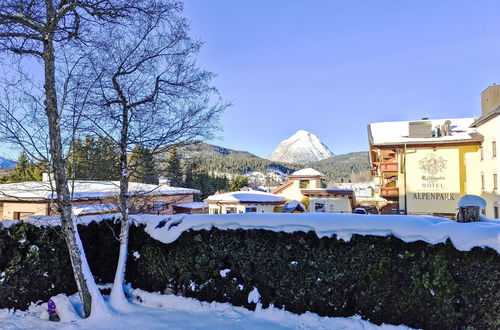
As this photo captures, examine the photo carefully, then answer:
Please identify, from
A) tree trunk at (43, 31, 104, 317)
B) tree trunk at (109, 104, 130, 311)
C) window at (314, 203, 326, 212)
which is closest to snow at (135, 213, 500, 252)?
tree trunk at (109, 104, 130, 311)

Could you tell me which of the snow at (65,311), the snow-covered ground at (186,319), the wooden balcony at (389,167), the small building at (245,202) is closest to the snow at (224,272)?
the snow-covered ground at (186,319)

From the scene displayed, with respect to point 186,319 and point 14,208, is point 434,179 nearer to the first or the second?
point 186,319

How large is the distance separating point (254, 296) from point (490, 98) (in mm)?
17555

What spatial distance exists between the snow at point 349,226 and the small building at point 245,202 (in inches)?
469

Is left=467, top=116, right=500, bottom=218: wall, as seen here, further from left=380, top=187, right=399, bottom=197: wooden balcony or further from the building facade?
left=380, top=187, right=399, bottom=197: wooden balcony

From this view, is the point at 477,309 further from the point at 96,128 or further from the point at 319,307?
the point at 96,128

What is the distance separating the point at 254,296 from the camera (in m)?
5.11

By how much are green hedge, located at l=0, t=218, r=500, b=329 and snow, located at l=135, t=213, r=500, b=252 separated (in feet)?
0.38

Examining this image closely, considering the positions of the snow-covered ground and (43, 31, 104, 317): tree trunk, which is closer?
the snow-covered ground

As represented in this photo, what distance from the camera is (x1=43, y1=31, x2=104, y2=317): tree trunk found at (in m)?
4.79

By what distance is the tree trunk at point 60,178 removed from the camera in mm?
4789

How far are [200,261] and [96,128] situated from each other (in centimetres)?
334

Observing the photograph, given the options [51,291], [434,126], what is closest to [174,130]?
[51,291]

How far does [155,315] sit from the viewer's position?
199 inches
